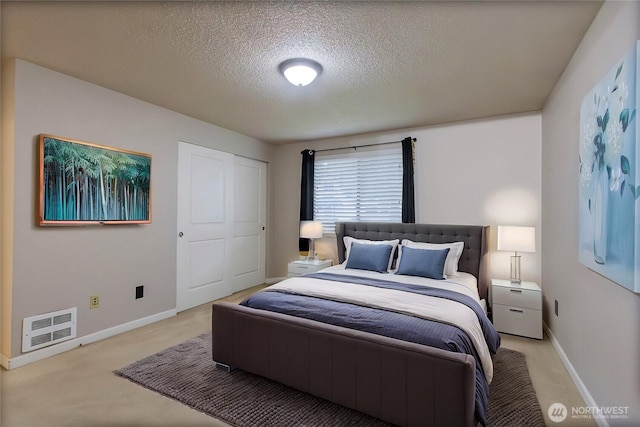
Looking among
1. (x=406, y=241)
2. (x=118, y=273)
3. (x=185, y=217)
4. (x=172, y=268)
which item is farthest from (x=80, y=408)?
(x=406, y=241)

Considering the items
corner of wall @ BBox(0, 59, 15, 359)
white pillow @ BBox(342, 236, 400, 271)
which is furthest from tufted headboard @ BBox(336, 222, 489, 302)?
corner of wall @ BBox(0, 59, 15, 359)

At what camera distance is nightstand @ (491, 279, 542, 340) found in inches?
120

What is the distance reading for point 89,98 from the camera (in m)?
2.89

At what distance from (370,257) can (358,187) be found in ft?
4.46

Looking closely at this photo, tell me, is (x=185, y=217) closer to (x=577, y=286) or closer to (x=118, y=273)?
(x=118, y=273)

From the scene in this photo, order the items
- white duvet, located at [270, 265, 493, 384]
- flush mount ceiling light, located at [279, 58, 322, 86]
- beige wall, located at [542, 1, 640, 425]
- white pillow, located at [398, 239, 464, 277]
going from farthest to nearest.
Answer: white pillow, located at [398, 239, 464, 277]
flush mount ceiling light, located at [279, 58, 322, 86]
white duvet, located at [270, 265, 493, 384]
beige wall, located at [542, 1, 640, 425]

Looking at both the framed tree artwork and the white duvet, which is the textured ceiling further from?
the white duvet

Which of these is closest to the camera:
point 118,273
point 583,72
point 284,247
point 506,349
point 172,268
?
point 583,72

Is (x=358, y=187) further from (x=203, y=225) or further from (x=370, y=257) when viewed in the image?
(x=203, y=225)

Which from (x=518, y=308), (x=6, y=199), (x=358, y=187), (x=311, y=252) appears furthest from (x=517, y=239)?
(x=6, y=199)

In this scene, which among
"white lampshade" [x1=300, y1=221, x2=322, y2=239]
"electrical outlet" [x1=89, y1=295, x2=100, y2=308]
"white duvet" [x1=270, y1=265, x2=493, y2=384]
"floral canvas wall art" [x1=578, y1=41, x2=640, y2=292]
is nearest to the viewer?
"floral canvas wall art" [x1=578, y1=41, x2=640, y2=292]

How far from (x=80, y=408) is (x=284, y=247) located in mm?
3545

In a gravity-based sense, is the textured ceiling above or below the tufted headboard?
above

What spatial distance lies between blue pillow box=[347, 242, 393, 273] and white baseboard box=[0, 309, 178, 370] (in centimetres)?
230
